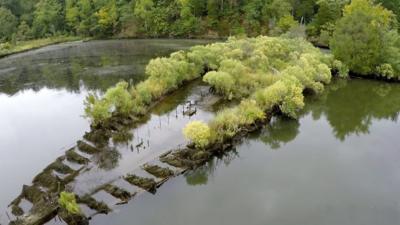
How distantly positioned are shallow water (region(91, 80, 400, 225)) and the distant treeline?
39.8 metres

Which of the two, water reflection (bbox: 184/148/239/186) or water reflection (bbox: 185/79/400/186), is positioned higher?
water reflection (bbox: 185/79/400/186)

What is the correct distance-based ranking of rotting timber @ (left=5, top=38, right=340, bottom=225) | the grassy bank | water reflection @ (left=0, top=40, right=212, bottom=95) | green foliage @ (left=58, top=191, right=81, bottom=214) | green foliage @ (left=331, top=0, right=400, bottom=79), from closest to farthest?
green foliage @ (left=58, top=191, right=81, bottom=214) < rotting timber @ (left=5, top=38, right=340, bottom=225) < green foliage @ (left=331, top=0, right=400, bottom=79) < water reflection @ (left=0, top=40, right=212, bottom=95) < the grassy bank

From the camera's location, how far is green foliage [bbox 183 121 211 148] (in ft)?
82.0

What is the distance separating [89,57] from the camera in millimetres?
60969

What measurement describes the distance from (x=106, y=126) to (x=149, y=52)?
1419 inches

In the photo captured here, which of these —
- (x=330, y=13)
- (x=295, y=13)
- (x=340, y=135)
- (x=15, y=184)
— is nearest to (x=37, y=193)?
(x=15, y=184)

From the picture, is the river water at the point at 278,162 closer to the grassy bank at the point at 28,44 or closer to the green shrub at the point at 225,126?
the green shrub at the point at 225,126

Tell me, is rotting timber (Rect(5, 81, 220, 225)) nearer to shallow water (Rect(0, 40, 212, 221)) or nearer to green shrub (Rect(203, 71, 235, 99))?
shallow water (Rect(0, 40, 212, 221))

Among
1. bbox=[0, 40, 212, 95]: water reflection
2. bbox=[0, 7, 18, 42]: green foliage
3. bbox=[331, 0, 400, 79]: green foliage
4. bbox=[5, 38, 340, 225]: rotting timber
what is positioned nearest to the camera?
bbox=[5, 38, 340, 225]: rotting timber

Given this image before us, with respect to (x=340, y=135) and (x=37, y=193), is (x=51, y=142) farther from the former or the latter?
(x=340, y=135)

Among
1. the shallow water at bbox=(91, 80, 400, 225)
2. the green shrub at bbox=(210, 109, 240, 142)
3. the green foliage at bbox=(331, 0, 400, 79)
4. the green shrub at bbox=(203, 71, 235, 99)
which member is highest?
the green foliage at bbox=(331, 0, 400, 79)

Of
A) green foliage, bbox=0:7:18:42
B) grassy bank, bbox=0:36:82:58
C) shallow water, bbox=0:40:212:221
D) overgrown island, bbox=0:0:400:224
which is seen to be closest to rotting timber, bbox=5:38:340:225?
overgrown island, bbox=0:0:400:224

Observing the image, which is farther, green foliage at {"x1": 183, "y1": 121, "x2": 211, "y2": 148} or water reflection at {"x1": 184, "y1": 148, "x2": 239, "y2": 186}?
green foliage at {"x1": 183, "y1": 121, "x2": 211, "y2": 148}

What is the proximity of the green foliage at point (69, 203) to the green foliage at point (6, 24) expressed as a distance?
71325 millimetres
